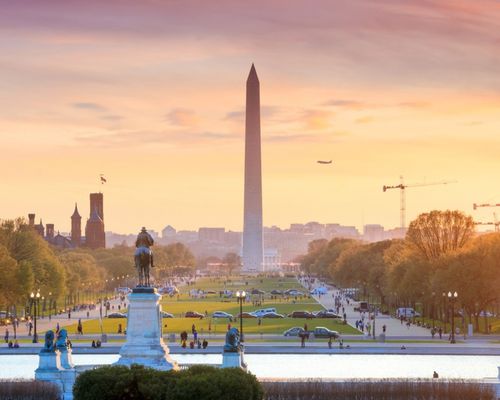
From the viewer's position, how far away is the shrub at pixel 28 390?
4697cm

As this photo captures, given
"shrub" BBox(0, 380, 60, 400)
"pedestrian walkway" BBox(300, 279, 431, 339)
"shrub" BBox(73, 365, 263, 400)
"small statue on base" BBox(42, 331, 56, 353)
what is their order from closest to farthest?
"shrub" BBox(73, 365, 263, 400)
"shrub" BBox(0, 380, 60, 400)
"small statue on base" BBox(42, 331, 56, 353)
"pedestrian walkway" BBox(300, 279, 431, 339)

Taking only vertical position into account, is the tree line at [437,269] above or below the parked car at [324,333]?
above

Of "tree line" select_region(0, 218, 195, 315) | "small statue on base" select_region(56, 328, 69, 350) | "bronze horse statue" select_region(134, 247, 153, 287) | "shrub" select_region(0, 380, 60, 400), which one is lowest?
"shrub" select_region(0, 380, 60, 400)

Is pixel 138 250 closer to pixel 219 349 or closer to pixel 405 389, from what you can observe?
pixel 405 389

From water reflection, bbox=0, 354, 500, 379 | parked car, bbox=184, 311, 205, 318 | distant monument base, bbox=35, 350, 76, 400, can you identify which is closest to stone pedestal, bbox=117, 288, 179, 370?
distant monument base, bbox=35, 350, 76, 400

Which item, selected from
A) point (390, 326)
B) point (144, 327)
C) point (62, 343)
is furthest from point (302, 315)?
point (144, 327)

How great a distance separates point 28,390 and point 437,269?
60.3m

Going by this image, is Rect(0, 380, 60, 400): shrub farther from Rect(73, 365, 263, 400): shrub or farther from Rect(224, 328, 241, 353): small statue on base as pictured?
Rect(73, 365, 263, 400): shrub

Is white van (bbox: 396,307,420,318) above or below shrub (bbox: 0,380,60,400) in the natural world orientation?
above

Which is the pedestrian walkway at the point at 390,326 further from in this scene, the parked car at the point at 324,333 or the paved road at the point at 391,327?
the parked car at the point at 324,333

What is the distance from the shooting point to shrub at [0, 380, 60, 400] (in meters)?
47.0

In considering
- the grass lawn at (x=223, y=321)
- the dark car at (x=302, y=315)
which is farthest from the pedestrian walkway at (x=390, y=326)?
the dark car at (x=302, y=315)

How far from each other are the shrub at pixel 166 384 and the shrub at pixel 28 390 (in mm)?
8613

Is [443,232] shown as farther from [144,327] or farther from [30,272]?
[144,327]
